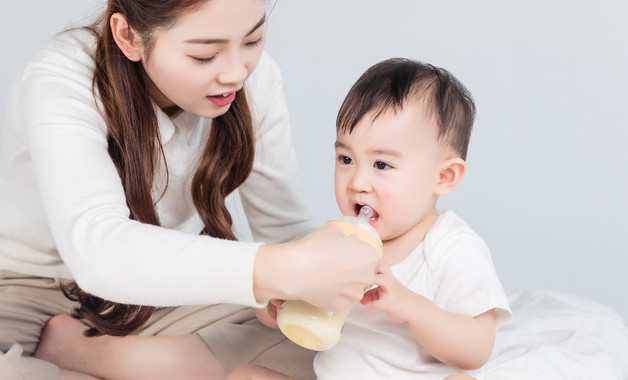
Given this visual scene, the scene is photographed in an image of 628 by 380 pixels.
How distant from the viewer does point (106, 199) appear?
191cm

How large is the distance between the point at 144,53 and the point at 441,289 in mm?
760

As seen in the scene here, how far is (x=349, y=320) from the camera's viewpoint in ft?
6.78

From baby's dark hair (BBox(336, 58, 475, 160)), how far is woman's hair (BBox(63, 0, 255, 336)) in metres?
0.36

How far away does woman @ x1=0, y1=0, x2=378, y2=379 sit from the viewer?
174 centimetres

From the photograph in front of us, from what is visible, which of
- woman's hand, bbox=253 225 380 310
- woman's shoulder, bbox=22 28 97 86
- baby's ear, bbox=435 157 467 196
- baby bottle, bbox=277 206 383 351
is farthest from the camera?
woman's shoulder, bbox=22 28 97 86

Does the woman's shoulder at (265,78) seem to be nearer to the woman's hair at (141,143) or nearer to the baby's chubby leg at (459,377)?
the woman's hair at (141,143)


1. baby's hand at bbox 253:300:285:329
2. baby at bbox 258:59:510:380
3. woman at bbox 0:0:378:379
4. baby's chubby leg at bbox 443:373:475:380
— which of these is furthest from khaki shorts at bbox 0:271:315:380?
baby's chubby leg at bbox 443:373:475:380

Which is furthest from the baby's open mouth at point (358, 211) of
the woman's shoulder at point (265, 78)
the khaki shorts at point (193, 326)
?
the woman's shoulder at point (265, 78)

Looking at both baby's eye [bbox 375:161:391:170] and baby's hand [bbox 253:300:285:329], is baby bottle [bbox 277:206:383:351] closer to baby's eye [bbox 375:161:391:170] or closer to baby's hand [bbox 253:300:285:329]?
baby's hand [bbox 253:300:285:329]

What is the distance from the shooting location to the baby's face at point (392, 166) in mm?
1975

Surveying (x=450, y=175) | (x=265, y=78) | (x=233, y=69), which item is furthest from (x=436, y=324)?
(x=265, y=78)

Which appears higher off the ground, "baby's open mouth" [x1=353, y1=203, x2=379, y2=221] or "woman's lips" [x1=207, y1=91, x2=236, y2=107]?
"woman's lips" [x1=207, y1=91, x2=236, y2=107]

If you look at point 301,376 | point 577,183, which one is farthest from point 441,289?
point 577,183

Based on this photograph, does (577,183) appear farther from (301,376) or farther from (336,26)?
(301,376)
